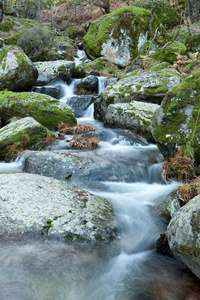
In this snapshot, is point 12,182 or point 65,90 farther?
point 65,90

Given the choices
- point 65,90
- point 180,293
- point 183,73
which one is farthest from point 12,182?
point 65,90

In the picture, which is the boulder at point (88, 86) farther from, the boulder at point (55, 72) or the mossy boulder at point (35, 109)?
the mossy boulder at point (35, 109)

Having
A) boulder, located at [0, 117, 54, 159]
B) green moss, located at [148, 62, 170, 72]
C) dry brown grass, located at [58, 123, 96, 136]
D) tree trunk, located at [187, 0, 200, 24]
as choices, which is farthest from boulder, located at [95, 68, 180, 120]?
tree trunk, located at [187, 0, 200, 24]

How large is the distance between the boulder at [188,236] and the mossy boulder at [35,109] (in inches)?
266

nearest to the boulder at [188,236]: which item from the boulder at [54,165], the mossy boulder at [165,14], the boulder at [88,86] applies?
the boulder at [54,165]

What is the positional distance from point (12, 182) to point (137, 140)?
4.87 metres

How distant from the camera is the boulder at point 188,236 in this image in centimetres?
253

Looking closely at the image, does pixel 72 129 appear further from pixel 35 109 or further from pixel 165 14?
pixel 165 14

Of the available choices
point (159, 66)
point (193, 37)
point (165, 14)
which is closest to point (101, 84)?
point (159, 66)

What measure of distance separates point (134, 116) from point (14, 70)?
6.24m

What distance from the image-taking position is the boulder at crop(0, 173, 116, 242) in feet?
11.4

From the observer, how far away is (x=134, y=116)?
8352 mm

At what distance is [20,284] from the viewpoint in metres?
2.64

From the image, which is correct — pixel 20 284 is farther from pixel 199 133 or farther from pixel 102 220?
pixel 199 133
